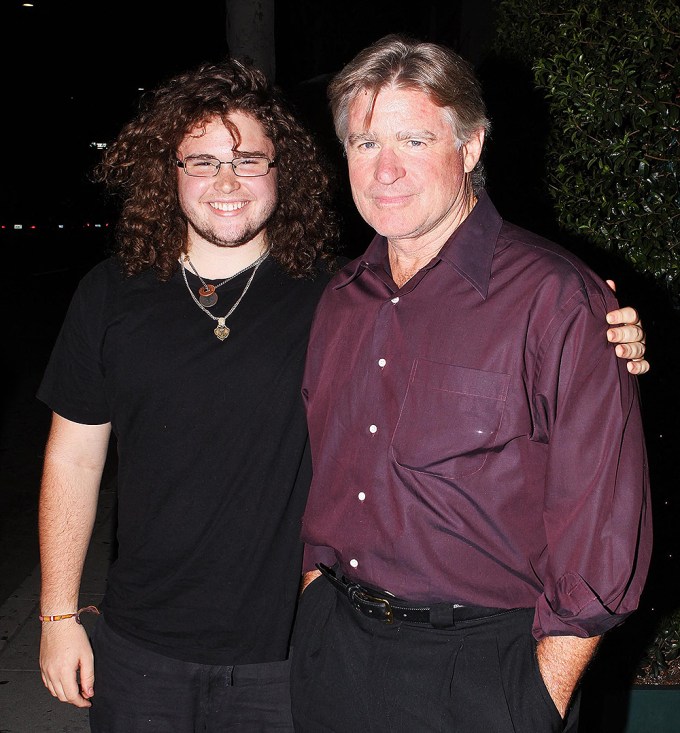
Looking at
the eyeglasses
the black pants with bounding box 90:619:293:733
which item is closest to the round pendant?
the eyeglasses

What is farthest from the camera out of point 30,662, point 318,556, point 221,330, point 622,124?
point 30,662

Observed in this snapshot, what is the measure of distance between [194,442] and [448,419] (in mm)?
760

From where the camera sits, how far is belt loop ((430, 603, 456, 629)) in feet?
6.45

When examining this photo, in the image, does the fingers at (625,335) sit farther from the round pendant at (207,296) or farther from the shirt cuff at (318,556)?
the round pendant at (207,296)

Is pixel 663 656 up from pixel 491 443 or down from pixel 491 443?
down

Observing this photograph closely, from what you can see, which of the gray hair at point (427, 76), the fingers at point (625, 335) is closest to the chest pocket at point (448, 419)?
the fingers at point (625, 335)

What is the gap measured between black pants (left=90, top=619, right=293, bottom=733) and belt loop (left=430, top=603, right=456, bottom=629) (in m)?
0.61

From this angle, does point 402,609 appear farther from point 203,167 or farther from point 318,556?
point 203,167

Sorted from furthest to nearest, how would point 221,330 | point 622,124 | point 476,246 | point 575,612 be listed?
point 622,124, point 221,330, point 476,246, point 575,612

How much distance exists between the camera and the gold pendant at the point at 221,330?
7.88ft

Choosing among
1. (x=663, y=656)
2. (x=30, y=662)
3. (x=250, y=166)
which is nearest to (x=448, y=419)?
(x=250, y=166)

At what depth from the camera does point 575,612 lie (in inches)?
70.9

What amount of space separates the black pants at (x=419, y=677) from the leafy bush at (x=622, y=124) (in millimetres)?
1708

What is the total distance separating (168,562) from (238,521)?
0.78 feet
